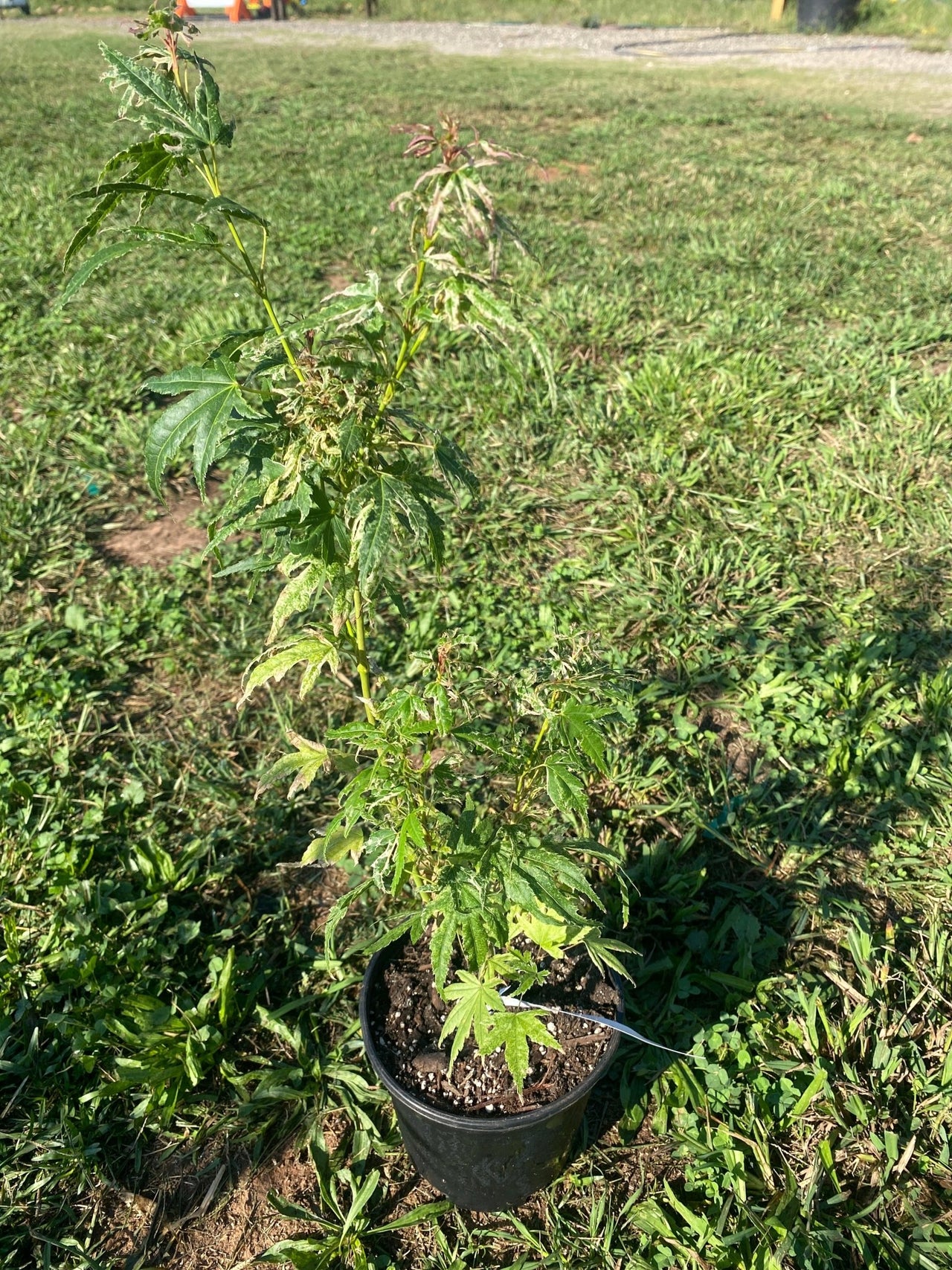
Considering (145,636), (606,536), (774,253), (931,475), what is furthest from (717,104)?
(145,636)

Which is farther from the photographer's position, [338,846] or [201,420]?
[338,846]

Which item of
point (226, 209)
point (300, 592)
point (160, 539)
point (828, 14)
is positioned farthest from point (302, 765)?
point (828, 14)

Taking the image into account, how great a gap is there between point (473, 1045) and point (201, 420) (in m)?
1.38

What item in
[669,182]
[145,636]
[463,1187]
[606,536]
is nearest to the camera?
[463,1187]

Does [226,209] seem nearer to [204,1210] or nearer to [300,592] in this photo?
[300,592]

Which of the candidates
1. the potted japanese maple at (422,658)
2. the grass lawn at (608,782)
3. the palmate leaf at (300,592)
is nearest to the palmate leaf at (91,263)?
the potted japanese maple at (422,658)

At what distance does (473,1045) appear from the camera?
185 cm

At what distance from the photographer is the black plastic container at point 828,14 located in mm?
16734

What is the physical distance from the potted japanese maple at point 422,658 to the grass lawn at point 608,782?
267 millimetres

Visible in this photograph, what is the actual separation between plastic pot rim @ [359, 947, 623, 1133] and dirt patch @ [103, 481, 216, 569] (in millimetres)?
2509

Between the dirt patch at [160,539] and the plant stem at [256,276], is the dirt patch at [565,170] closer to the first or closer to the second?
the dirt patch at [160,539]

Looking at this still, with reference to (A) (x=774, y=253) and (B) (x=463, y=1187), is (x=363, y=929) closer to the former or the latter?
(B) (x=463, y=1187)

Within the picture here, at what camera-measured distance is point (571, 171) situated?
308 inches

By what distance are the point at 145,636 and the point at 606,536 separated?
192cm
